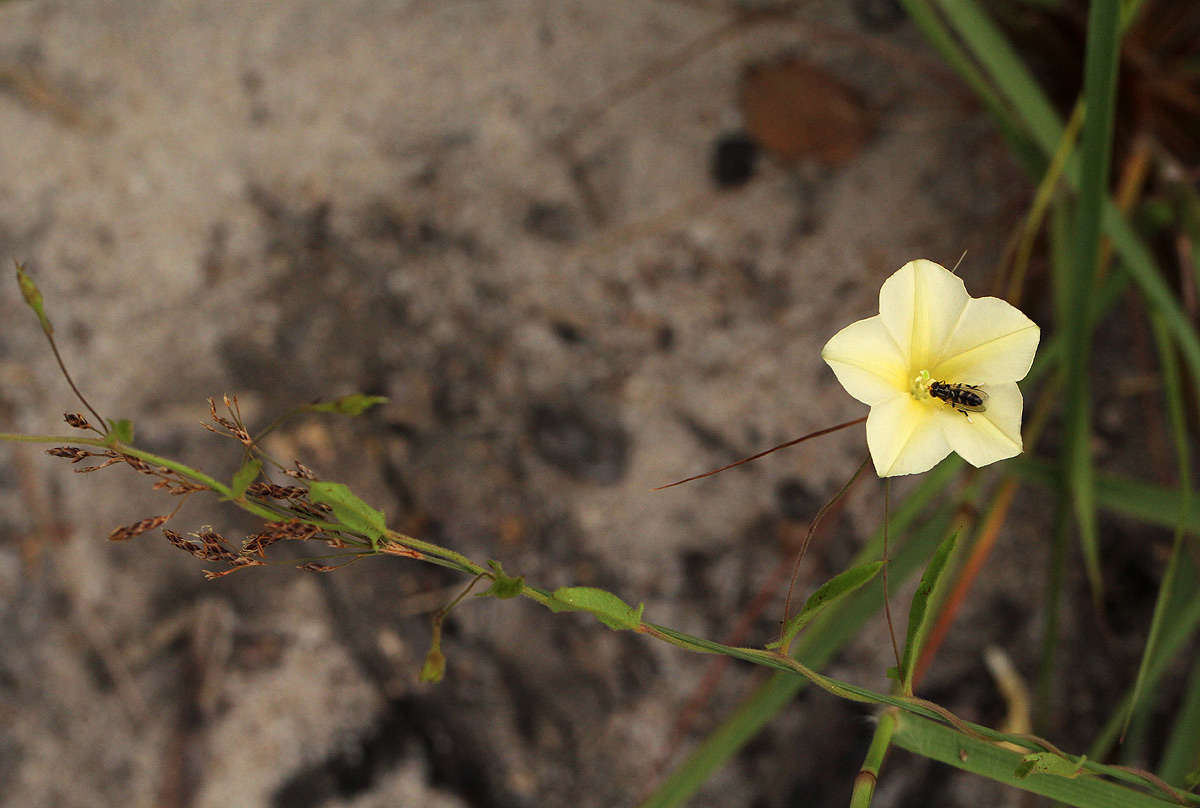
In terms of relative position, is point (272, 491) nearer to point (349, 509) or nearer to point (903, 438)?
point (349, 509)

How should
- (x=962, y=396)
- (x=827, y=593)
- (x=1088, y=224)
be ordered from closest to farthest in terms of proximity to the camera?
(x=827, y=593) → (x=962, y=396) → (x=1088, y=224)

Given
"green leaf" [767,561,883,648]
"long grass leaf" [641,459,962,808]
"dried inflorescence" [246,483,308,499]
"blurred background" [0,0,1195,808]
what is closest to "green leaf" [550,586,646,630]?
"green leaf" [767,561,883,648]

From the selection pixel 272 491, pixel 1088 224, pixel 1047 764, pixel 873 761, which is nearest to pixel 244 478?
pixel 272 491

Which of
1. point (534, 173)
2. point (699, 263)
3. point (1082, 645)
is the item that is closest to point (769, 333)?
point (699, 263)

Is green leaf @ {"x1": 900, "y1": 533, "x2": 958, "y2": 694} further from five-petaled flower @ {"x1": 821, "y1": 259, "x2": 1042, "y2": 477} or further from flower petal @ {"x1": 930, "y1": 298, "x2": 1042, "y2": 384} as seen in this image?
flower petal @ {"x1": 930, "y1": 298, "x2": 1042, "y2": 384}

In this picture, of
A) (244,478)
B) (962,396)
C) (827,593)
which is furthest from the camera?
(962,396)

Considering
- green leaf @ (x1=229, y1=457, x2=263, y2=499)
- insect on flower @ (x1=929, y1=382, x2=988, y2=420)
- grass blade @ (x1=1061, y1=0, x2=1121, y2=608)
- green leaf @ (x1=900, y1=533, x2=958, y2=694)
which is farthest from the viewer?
grass blade @ (x1=1061, y1=0, x2=1121, y2=608)
